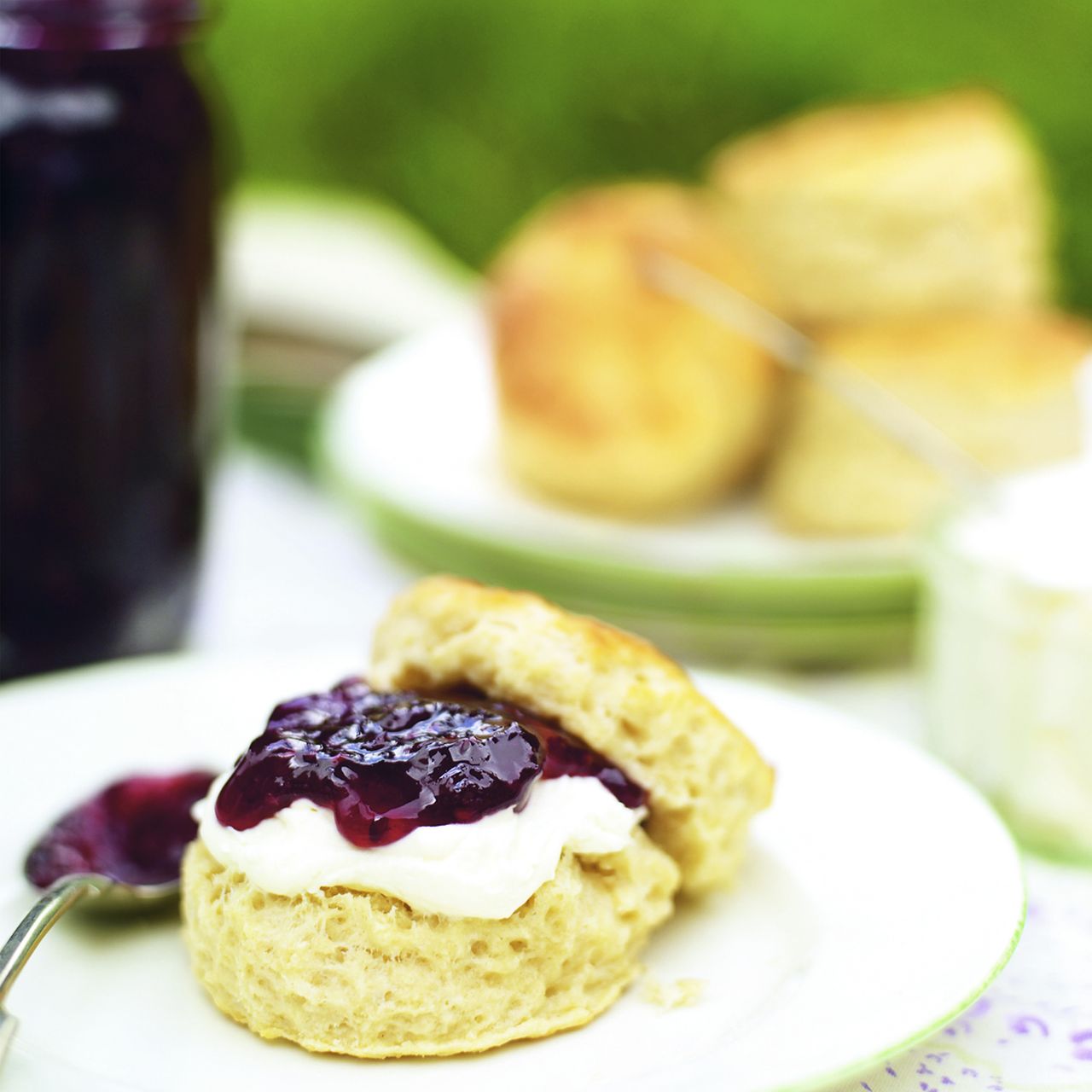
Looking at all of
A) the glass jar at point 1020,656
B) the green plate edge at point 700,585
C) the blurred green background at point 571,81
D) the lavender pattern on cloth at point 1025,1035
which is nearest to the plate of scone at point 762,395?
Result: the green plate edge at point 700,585

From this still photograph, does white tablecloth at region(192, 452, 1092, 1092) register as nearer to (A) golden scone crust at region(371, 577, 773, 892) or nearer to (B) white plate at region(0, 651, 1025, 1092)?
(B) white plate at region(0, 651, 1025, 1092)

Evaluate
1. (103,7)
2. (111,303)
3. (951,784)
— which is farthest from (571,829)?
(103,7)

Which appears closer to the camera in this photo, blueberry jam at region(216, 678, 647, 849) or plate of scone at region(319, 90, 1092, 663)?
blueberry jam at region(216, 678, 647, 849)

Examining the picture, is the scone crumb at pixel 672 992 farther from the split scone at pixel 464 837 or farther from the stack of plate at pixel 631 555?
the stack of plate at pixel 631 555

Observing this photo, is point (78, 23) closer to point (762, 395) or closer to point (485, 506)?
point (485, 506)

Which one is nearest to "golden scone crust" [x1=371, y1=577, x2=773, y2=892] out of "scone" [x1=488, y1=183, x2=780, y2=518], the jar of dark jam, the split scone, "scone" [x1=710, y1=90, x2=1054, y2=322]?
the split scone

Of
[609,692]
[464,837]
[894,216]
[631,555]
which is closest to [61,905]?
[464,837]
